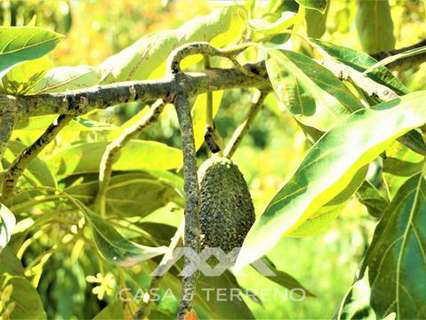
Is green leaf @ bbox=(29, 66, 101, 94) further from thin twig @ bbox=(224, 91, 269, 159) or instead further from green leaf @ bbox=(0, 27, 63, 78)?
thin twig @ bbox=(224, 91, 269, 159)

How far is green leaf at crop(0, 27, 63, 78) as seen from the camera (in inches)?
31.7

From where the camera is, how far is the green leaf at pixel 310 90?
2.59 feet

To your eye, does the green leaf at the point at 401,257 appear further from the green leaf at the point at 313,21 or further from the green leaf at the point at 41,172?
the green leaf at the point at 41,172

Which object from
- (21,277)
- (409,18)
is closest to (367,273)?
(21,277)

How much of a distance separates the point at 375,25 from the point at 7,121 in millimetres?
709

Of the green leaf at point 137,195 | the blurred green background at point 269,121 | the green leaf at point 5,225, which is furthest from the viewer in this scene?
the blurred green background at point 269,121

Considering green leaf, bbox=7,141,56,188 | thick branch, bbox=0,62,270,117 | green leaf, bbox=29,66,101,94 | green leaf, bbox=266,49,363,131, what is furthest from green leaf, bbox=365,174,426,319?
green leaf, bbox=7,141,56,188

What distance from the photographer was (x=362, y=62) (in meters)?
0.90

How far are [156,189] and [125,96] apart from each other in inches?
15.5

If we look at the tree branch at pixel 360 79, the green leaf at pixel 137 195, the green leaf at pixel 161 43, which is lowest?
the green leaf at pixel 137 195

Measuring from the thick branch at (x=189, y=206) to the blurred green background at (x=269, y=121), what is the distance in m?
0.08

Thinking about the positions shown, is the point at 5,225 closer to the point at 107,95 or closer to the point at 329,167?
the point at 107,95

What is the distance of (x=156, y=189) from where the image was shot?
120 cm

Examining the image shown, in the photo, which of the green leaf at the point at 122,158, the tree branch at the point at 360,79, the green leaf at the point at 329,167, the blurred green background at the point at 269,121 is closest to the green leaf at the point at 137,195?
the green leaf at the point at 122,158
